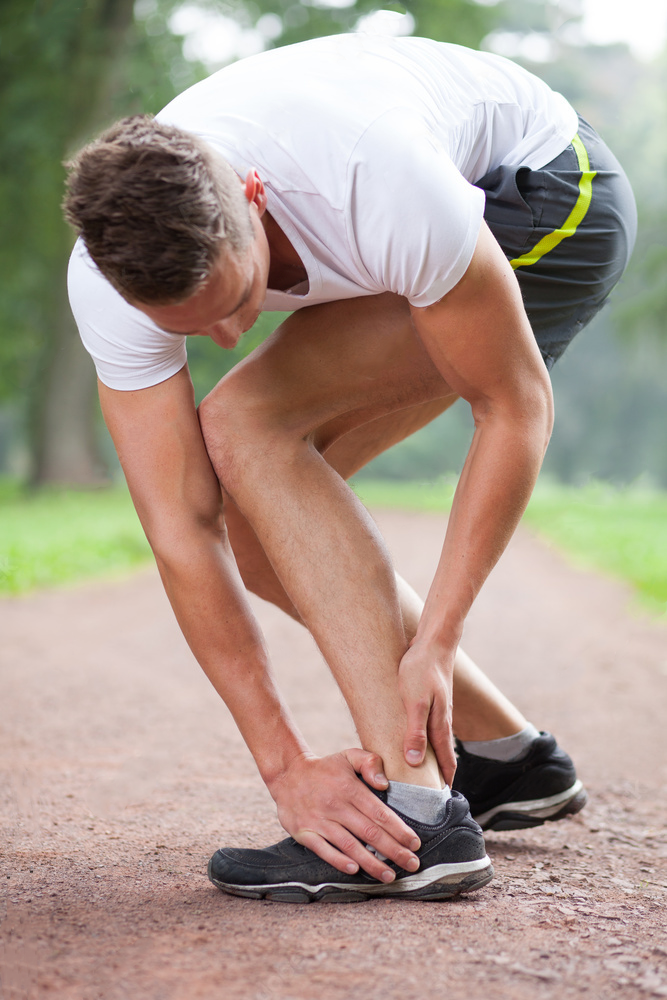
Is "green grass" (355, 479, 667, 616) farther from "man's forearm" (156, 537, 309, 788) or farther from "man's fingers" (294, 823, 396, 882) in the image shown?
"man's fingers" (294, 823, 396, 882)

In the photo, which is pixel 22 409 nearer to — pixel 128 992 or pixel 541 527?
pixel 541 527

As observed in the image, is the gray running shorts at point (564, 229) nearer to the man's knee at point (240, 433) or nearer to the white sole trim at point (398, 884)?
the man's knee at point (240, 433)

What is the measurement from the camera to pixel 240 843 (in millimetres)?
1789

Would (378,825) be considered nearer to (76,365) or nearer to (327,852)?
(327,852)

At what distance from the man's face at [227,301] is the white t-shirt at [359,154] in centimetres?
7

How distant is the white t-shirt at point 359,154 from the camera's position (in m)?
1.31

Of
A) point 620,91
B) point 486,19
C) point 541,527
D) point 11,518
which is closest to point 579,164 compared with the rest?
point 11,518

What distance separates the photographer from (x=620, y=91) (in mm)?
23484

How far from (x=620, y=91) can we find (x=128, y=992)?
85.0 ft

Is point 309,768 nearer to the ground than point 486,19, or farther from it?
nearer to the ground

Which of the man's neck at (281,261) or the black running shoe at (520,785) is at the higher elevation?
the man's neck at (281,261)

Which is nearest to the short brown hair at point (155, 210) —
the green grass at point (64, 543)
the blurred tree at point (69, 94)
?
the green grass at point (64, 543)

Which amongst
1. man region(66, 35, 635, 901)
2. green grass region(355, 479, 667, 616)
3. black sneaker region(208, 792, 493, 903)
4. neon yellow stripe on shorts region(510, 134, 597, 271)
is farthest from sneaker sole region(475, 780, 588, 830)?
green grass region(355, 479, 667, 616)

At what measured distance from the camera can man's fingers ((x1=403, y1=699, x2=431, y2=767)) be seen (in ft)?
4.71
